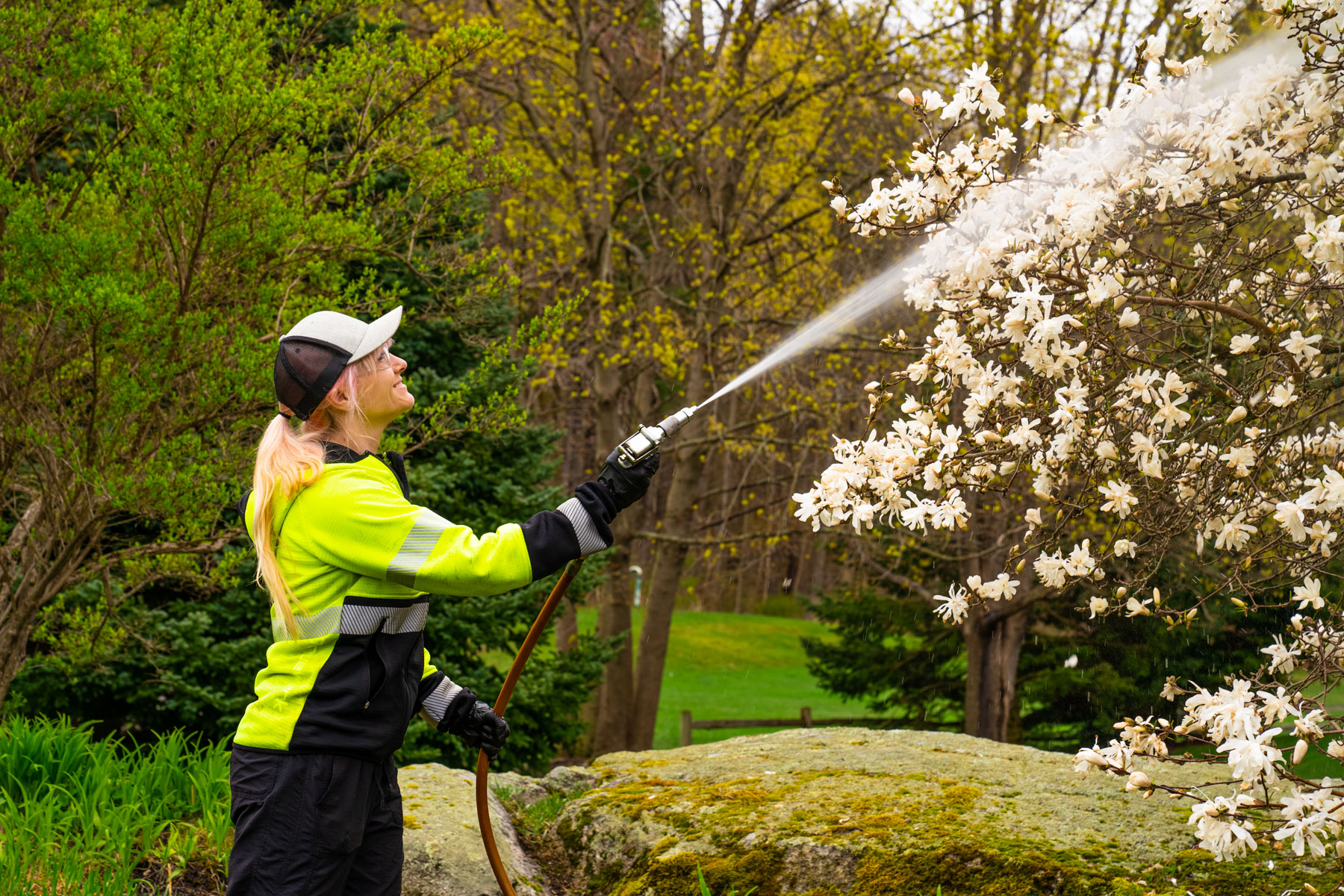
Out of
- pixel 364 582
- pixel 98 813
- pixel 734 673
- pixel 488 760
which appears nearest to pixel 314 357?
pixel 364 582

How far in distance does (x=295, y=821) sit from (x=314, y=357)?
1.18 metres

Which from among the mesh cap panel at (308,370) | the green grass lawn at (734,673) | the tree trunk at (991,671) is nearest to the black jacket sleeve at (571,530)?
the mesh cap panel at (308,370)

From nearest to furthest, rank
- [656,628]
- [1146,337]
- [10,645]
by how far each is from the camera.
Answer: [1146,337] → [10,645] → [656,628]

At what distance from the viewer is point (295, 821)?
2.70 meters

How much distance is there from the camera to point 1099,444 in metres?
3.63

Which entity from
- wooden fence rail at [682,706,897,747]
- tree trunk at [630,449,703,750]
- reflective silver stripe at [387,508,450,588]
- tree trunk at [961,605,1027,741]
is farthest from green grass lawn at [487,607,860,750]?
reflective silver stripe at [387,508,450,588]

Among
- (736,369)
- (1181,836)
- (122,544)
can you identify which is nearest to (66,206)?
(122,544)

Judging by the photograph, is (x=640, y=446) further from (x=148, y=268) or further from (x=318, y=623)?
(x=148, y=268)

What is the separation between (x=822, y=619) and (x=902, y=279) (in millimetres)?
9285

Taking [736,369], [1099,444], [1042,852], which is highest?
[736,369]

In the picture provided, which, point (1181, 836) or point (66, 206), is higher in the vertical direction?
point (66, 206)

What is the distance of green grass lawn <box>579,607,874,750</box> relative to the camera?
20.9 meters

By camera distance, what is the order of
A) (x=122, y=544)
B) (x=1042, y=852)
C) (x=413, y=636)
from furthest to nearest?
(x=122, y=544)
(x=1042, y=852)
(x=413, y=636)

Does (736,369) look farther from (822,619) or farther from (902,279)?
(902,279)
